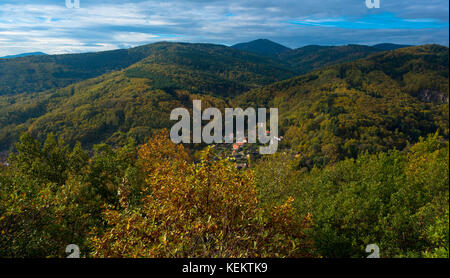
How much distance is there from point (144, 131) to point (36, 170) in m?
142

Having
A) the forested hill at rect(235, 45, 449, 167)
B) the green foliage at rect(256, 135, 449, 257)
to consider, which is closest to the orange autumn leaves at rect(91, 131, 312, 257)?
the green foliage at rect(256, 135, 449, 257)

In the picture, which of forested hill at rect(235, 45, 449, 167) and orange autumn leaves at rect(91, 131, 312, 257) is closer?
orange autumn leaves at rect(91, 131, 312, 257)

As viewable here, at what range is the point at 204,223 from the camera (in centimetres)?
839

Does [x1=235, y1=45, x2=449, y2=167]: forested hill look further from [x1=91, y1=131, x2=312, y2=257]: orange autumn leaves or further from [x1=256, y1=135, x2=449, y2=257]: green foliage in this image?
[x1=91, y1=131, x2=312, y2=257]: orange autumn leaves

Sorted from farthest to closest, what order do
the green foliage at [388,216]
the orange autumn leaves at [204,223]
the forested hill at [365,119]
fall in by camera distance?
the forested hill at [365,119], the green foliage at [388,216], the orange autumn leaves at [204,223]

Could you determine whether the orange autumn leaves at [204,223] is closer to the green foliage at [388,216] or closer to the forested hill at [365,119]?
the green foliage at [388,216]

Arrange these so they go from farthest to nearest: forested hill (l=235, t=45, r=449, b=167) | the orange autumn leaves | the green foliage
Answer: forested hill (l=235, t=45, r=449, b=167), the green foliage, the orange autumn leaves

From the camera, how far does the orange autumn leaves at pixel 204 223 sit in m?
7.64

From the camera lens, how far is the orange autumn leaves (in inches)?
301

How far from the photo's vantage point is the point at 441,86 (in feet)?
575

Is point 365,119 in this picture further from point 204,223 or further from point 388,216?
point 204,223

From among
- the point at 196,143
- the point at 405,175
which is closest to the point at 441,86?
the point at 196,143

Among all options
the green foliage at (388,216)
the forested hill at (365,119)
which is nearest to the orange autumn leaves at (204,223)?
the green foliage at (388,216)
